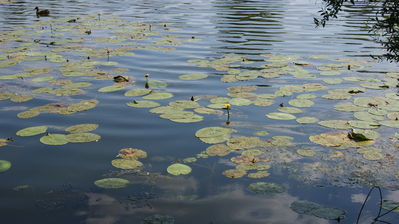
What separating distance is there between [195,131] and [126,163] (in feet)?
3.71

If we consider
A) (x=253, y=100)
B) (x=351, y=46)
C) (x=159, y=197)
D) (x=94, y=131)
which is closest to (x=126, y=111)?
(x=94, y=131)

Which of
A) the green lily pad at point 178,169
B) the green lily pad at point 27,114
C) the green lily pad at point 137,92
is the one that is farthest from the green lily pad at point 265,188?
the green lily pad at point 27,114

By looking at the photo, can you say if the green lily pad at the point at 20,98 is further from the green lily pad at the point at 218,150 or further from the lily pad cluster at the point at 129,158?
the green lily pad at the point at 218,150

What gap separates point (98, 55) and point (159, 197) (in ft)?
19.1

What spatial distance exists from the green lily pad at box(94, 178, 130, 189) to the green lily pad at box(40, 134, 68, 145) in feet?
3.39

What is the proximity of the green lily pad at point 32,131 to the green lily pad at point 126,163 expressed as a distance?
4.13 feet

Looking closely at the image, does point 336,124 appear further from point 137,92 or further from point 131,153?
point 137,92

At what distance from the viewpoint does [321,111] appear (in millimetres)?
5629

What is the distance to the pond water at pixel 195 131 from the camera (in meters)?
3.50

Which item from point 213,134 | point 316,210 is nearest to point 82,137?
point 213,134

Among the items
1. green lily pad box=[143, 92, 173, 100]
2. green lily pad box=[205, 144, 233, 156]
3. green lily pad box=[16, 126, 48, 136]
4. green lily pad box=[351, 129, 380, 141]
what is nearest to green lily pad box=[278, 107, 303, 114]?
green lily pad box=[351, 129, 380, 141]

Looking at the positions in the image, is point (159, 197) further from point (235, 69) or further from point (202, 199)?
point (235, 69)

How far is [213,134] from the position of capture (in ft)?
15.8

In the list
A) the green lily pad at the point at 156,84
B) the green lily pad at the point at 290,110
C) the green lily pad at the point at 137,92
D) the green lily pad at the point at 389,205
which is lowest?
the green lily pad at the point at 389,205
